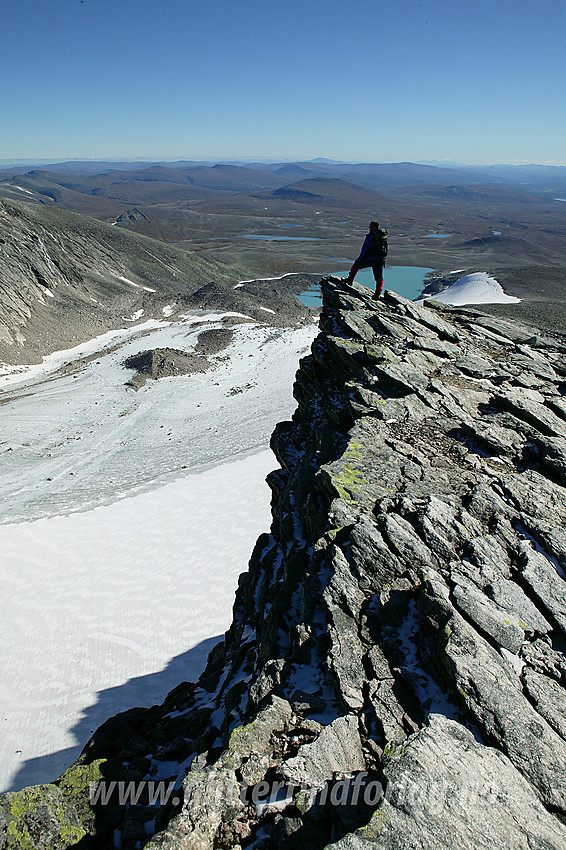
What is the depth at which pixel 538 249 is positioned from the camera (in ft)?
357

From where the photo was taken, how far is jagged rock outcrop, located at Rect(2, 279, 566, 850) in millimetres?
3934

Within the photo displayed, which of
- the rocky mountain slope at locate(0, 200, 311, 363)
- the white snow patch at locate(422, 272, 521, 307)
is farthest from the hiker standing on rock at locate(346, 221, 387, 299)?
the white snow patch at locate(422, 272, 521, 307)

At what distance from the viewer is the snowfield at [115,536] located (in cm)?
1180

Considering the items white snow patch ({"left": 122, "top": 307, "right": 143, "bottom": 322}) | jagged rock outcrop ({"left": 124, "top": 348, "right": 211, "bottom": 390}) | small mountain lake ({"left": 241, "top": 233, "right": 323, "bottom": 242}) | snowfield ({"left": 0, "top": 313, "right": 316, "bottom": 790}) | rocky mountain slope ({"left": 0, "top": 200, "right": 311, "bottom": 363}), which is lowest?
snowfield ({"left": 0, "top": 313, "right": 316, "bottom": 790})

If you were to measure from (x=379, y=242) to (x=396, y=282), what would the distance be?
77.6 meters

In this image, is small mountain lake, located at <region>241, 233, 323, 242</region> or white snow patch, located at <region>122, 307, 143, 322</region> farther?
small mountain lake, located at <region>241, 233, 323, 242</region>

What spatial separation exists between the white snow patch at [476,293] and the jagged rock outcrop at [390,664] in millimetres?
45193

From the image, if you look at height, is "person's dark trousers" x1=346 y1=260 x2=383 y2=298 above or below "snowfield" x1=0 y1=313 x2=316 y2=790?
above

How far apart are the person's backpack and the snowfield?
34.8 ft

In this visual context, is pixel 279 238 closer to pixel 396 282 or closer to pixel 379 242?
pixel 396 282

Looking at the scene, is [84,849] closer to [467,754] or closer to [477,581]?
[467,754]

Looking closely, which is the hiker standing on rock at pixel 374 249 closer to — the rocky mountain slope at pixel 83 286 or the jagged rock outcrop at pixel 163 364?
the jagged rock outcrop at pixel 163 364

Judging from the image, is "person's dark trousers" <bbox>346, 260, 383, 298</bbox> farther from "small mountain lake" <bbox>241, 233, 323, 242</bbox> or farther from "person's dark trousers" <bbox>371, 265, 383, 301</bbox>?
"small mountain lake" <bbox>241, 233, 323, 242</bbox>

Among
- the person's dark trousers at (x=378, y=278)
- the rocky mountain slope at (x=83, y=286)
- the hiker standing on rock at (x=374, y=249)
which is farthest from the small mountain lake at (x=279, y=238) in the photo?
the hiker standing on rock at (x=374, y=249)
